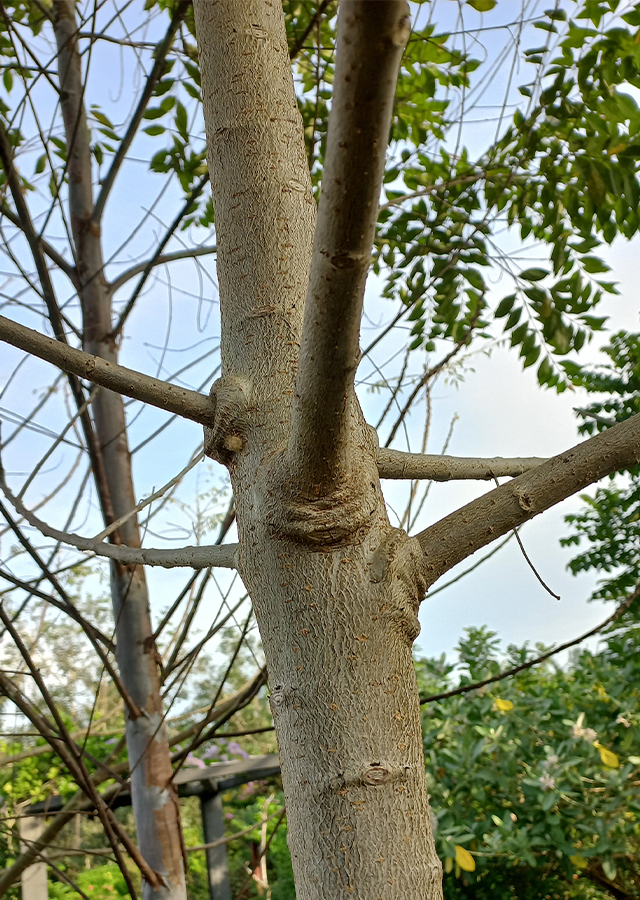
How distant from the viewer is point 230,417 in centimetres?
68

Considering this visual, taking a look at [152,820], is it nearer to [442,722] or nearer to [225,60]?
[225,60]

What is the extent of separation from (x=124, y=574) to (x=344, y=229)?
966mm

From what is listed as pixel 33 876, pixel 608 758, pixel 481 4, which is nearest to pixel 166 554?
pixel 481 4

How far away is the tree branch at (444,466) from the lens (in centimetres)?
80

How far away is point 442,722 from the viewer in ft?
9.84

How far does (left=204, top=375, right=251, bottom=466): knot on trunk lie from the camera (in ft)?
2.22

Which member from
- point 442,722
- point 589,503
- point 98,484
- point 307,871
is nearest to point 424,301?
point 98,484

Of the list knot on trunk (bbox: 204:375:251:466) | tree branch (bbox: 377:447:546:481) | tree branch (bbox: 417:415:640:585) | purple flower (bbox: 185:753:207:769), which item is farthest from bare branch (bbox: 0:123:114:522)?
purple flower (bbox: 185:753:207:769)

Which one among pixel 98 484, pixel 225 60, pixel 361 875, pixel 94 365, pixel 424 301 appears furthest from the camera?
pixel 424 301

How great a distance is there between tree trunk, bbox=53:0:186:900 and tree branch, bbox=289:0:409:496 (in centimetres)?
71

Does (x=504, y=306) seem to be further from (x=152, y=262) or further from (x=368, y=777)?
(x=368, y=777)

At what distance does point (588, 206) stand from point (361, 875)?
132 cm

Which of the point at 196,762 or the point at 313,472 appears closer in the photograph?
the point at 313,472

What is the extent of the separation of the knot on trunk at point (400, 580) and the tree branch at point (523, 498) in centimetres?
1
